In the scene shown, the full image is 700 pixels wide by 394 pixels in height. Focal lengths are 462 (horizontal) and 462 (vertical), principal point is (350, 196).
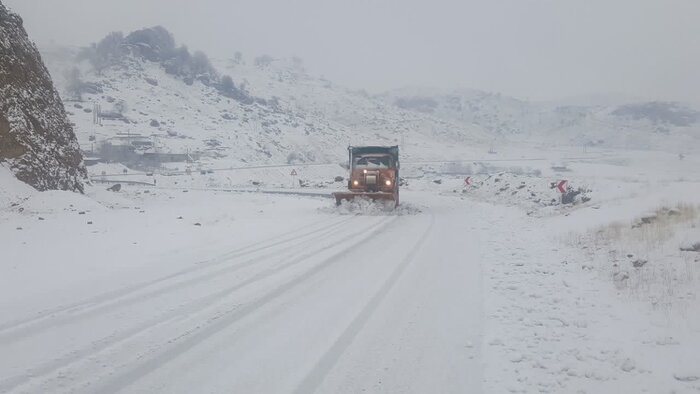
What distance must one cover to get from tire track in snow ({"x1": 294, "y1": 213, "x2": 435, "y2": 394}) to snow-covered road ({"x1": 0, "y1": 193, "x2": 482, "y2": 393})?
0.02 m

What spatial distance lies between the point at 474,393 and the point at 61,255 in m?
9.55

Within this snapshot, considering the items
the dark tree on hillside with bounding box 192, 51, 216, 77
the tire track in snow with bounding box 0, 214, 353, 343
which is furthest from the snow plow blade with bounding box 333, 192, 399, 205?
the dark tree on hillside with bounding box 192, 51, 216, 77

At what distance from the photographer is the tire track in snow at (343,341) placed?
4.16m

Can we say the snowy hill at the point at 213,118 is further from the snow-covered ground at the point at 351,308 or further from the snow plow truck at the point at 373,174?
the snow-covered ground at the point at 351,308

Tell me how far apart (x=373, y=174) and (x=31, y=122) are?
14.8 m

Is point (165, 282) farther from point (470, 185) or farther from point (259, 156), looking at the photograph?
point (259, 156)

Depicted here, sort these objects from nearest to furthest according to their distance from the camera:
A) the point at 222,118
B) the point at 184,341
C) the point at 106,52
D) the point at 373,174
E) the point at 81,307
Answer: the point at 184,341, the point at 81,307, the point at 373,174, the point at 222,118, the point at 106,52

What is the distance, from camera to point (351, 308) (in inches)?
254

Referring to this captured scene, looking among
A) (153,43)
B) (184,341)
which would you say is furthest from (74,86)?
(184,341)

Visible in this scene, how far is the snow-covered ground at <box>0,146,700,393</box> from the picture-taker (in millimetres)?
4328

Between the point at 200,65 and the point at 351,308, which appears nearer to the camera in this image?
the point at 351,308

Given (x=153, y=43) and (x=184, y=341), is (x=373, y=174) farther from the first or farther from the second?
(x=153, y=43)

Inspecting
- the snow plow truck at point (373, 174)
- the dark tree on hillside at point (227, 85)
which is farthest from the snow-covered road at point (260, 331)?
the dark tree on hillside at point (227, 85)

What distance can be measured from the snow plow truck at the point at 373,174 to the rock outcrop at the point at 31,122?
12159mm
